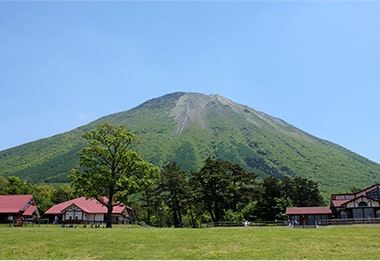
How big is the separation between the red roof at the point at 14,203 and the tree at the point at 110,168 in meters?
22.6

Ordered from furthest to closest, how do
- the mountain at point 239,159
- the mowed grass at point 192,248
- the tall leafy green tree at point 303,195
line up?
the mountain at point 239,159, the tall leafy green tree at point 303,195, the mowed grass at point 192,248

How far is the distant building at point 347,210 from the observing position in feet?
173

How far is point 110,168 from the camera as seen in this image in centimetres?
4003

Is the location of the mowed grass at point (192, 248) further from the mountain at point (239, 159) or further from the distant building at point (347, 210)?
the mountain at point (239, 159)

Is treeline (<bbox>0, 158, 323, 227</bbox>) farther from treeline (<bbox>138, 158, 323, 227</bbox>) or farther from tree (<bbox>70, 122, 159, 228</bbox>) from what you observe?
tree (<bbox>70, 122, 159, 228</bbox>)

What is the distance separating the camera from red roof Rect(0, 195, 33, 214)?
5591 cm

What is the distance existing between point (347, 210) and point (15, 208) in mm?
51097

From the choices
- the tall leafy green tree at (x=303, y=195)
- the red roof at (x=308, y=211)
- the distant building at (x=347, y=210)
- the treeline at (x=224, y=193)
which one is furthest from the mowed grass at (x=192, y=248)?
the tall leafy green tree at (x=303, y=195)

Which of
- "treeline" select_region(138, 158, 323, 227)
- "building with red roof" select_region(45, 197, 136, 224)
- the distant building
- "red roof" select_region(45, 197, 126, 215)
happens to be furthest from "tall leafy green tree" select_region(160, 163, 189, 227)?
the distant building

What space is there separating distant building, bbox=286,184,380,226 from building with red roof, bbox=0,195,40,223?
4177cm

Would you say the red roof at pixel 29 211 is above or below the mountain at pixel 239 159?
below

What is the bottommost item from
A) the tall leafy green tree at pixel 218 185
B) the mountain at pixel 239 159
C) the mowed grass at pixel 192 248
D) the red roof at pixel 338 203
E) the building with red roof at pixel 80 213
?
the building with red roof at pixel 80 213

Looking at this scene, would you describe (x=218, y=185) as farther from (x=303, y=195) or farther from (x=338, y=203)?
(x=303, y=195)

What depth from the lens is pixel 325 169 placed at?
158125 millimetres
